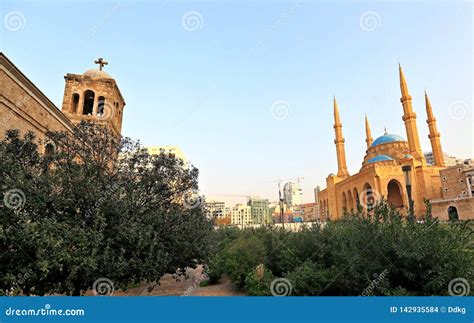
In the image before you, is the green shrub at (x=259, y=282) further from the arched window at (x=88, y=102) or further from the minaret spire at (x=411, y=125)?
the minaret spire at (x=411, y=125)

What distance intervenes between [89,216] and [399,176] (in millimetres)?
38308

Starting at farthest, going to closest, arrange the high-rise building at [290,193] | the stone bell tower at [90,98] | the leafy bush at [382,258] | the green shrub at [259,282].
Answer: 1. the high-rise building at [290,193]
2. the stone bell tower at [90,98]
3. the green shrub at [259,282]
4. the leafy bush at [382,258]

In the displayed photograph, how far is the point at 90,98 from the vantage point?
1841 cm

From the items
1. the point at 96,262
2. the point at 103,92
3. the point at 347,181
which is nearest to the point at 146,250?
the point at 96,262

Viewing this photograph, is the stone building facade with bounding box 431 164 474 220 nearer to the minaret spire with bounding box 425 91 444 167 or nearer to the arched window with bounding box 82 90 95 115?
the minaret spire with bounding box 425 91 444 167

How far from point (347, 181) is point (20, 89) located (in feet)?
132

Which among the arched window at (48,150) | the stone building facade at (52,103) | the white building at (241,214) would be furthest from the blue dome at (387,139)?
the white building at (241,214)

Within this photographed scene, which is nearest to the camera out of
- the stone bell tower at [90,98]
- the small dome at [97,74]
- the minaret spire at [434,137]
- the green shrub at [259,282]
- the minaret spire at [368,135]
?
the green shrub at [259,282]

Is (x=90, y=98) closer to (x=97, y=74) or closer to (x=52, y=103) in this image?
(x=97, y=74)

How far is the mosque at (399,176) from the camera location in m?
33.7

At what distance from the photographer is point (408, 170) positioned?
25.0 feet

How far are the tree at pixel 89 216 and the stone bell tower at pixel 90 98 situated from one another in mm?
11581

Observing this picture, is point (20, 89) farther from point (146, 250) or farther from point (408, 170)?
point (408, 170)

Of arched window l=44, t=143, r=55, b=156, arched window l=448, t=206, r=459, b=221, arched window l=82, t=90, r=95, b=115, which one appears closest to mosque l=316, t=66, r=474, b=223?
arched window l=448, t=206, r=459, b=221
